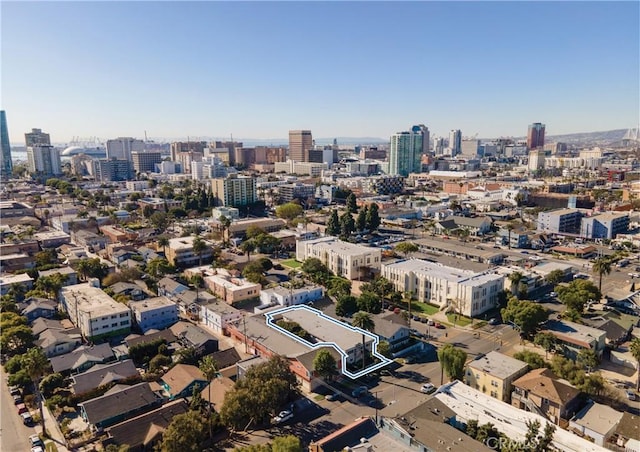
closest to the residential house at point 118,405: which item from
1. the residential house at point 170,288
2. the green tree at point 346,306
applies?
the green tree at point 346,306

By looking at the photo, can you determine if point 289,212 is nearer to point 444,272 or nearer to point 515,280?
point 444,272

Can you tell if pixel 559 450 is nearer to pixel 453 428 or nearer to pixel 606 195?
pixel 453 428

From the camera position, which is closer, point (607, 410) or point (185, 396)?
point (607, 410)

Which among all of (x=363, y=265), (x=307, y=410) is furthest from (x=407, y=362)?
(x=363, y=265)

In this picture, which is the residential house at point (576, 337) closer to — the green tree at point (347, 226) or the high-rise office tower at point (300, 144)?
the green tree at point (347, 226)

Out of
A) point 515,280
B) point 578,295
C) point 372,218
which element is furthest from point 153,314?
point 372,218

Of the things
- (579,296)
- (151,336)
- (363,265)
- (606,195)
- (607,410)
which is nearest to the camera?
(607,410)

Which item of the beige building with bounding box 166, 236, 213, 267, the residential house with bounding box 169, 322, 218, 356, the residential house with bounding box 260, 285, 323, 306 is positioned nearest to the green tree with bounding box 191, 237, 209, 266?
the beige building with bounding box 166, 236, 213, 267
